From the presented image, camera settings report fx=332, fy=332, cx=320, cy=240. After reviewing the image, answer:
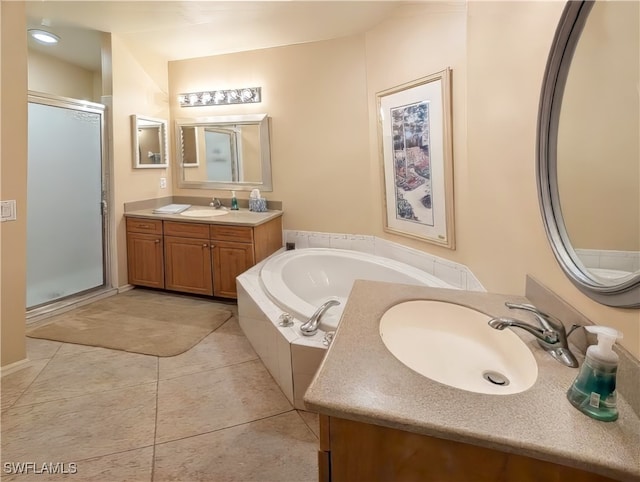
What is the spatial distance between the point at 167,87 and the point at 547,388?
434cm

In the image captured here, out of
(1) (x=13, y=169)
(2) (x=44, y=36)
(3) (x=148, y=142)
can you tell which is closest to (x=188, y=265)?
(3) (x=148, y=142)

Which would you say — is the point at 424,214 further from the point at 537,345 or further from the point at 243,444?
the point at 243,444

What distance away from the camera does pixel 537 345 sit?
94 centimetres

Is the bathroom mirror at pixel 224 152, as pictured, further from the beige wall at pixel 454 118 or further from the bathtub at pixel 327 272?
the bathtub at pixel 327 272

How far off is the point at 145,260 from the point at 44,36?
231cm

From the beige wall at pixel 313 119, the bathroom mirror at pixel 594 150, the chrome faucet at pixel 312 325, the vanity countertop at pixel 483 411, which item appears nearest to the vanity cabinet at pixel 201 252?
the beige wall at pixel 313 119

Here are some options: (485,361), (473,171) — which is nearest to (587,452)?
(485,361)

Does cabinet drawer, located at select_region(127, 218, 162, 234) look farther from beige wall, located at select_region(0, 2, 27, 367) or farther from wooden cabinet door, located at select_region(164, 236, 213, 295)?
beige wall, located at select_region(0, 2, 27, 367)

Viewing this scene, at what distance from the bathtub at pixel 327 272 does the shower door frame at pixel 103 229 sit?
69.0 inches

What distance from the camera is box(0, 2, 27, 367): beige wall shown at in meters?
1.84

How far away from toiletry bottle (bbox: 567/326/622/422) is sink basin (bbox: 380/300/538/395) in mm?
218

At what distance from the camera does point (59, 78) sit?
3820 mm

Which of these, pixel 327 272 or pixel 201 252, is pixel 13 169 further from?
pixel 327 272

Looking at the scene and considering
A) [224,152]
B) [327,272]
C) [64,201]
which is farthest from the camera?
[224,152]
